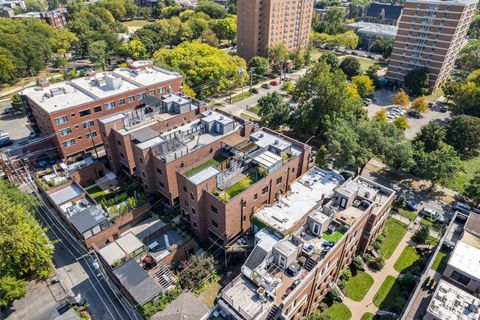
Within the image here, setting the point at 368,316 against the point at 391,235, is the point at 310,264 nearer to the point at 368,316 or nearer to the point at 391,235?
the point at 368,316

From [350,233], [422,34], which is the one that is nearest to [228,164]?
[350,233]

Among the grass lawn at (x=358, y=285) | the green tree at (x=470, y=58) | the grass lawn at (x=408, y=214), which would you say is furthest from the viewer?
the green tree at (x=470, y=58)

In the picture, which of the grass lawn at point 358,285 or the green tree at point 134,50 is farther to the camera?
the green tree at point 134,50

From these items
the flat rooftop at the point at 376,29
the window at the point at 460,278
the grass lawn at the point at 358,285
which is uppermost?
the flat rooftop at the point at 376,29

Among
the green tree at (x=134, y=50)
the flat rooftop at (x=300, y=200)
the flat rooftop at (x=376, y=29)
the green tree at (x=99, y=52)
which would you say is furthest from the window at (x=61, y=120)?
the flat rooftop at (x=376, y=29)

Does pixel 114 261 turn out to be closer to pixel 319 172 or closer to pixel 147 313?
pixel 147 313

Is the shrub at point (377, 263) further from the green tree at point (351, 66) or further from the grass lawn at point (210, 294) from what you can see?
the green tree at point (351, 66)

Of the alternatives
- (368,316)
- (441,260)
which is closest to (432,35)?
(441,260)

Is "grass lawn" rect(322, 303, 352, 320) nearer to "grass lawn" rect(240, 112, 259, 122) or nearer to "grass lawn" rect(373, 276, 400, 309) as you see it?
"grass lawn" rect(373, 276, 400, 309)
